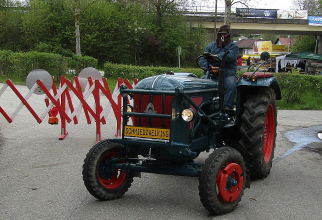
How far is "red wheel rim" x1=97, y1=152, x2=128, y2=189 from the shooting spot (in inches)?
→ 241

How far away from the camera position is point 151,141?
227 inches

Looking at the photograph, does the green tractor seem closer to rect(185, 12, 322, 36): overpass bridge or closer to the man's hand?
the man's hand

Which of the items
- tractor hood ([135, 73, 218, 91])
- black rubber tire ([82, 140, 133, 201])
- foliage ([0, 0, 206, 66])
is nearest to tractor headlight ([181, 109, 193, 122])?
tractor hood ([135, 73, 218, 91])

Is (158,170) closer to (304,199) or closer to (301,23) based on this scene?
(304,199)

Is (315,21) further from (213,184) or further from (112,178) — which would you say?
(213,184)

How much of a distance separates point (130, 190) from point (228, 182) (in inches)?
60.8

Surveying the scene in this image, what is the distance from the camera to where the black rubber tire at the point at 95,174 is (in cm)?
591

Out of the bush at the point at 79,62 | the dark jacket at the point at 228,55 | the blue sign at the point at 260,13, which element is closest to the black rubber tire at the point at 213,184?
the dark jacket at the point at 228,55

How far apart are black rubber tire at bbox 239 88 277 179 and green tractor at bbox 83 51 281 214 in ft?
0.05

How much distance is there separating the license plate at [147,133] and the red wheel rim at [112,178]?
0.45 meters

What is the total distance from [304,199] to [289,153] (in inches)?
127

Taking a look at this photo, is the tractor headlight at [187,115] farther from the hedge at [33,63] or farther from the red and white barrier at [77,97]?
the hedge at [33,63]

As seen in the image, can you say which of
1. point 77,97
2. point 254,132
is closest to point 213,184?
point 254,132

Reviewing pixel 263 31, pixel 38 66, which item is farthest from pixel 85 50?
pixel 263 31
